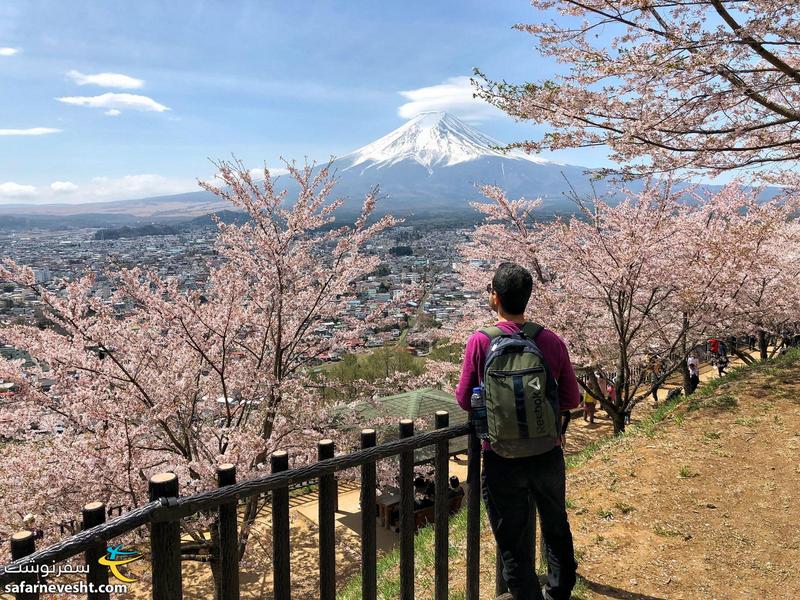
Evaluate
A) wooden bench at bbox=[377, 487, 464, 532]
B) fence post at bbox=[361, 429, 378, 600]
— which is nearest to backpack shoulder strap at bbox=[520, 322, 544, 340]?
fence post at bbox=[361, 429, 378, 600]

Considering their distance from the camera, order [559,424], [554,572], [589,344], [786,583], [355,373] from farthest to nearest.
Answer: [355,373] < [589,344] < [786,583] < [554,572] < [559,424]

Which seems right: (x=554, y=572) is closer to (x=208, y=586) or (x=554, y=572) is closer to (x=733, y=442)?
(x=733, y=442)

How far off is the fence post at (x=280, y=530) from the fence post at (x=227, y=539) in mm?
147

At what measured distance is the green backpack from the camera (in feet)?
6.98

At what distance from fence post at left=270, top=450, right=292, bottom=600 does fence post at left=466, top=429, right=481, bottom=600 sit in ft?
3.23

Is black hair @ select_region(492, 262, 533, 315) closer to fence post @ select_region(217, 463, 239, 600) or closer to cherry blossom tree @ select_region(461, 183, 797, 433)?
fence post @ select_region(217, 463, 239, 600)

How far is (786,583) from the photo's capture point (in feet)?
9.84

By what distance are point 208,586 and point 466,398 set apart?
7055 mm

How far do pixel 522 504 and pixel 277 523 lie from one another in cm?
114

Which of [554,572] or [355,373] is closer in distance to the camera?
[554,572]

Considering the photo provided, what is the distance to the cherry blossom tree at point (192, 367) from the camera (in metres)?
4.91

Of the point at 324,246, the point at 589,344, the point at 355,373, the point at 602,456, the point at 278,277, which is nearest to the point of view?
the point at 602,456

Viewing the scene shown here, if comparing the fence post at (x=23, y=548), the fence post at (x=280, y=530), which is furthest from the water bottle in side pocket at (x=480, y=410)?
the fence post at (x=23, y=548)

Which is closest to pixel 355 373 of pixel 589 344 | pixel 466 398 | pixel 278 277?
pixel 589 344
